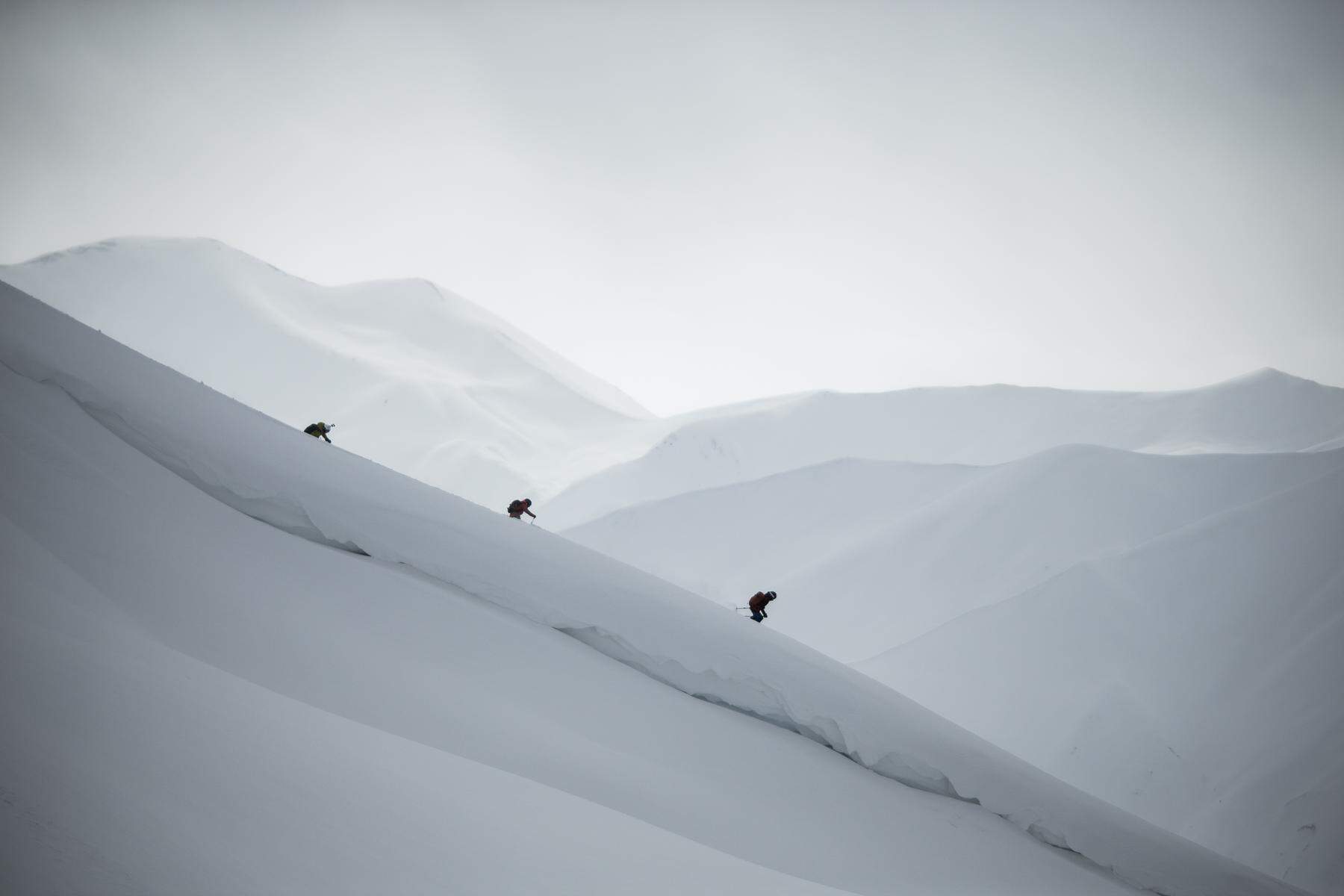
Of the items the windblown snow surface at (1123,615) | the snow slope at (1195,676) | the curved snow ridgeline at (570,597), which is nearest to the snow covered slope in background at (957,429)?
the windblown snow surface at (1123,615)

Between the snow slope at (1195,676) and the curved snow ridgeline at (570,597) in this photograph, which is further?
the snow slope at (1195,676)

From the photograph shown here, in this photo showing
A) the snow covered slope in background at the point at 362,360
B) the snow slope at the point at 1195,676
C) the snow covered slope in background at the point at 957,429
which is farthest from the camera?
the snow covered slope in background at the point at 362,360

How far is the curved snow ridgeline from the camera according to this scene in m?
5.05

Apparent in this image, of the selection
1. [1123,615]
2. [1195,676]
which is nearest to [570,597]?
[1195,676]

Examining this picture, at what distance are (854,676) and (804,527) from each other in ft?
61.2

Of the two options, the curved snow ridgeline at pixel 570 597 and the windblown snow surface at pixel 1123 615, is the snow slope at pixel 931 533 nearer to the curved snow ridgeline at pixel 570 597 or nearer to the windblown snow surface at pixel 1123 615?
the windblown snow surface at pixel 1123 615

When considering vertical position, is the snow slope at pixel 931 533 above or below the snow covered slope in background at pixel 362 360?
below

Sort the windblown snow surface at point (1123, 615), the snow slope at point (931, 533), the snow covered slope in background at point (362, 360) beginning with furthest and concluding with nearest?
the snow covered slope in background at point (362, 360), the snow slope at point (931, 533), the windblown snow surface at point (1123, 615)

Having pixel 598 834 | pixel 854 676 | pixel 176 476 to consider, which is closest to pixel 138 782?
pixel 598 834

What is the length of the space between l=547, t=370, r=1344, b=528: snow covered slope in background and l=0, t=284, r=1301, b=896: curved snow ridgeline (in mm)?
22331

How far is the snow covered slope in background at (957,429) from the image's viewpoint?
26156 mm

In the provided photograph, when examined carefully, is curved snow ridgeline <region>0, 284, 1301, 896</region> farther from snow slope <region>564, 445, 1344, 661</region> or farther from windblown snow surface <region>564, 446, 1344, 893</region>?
snow slope <region>564, 445, 1344, 661</region>

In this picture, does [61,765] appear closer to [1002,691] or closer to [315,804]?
[315,804]

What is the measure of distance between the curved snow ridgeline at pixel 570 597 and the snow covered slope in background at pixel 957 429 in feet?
73.3
